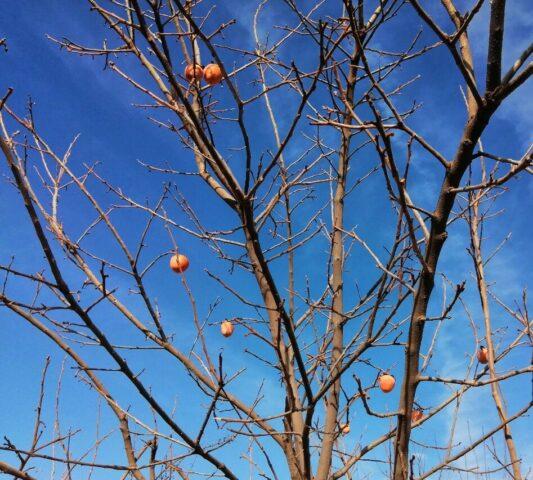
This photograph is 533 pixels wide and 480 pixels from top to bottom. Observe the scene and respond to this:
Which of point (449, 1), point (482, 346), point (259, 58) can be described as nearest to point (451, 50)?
point (449, 1)

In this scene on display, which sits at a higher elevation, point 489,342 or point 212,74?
point 212,74

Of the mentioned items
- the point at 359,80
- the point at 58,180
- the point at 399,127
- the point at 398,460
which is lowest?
the point at 398,460

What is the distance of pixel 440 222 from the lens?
1244mm

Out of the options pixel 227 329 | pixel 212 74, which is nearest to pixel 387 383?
pixel 227 329

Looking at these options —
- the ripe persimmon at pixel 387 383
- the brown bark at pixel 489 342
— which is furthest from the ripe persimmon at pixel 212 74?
the ripe persimmon at pixel 387 383

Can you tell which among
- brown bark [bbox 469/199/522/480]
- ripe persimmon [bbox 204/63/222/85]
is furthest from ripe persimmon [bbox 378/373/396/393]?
ripe persimmon [bbox 204/63/222/85]

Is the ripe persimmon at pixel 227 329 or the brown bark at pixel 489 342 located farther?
the ripe persimmon at pixel 227 329

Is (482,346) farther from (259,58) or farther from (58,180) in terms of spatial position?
(58,180)

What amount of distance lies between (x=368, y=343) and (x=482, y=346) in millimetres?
1785

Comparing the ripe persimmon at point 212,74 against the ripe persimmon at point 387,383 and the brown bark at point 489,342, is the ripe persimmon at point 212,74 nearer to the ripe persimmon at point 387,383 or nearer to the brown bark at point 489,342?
the brown bark at point 489,342

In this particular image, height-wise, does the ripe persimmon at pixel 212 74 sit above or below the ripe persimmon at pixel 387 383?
above

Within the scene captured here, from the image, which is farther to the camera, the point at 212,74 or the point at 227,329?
the point at 227,329

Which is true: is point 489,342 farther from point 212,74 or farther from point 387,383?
point 212,74

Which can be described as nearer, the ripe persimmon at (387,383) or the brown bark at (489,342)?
the brown bark at (489,342)
